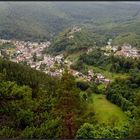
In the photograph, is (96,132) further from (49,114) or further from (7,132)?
(7,132)

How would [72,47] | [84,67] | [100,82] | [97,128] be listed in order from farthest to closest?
[72,47] → [84,67] → [100,82] → [97,128]

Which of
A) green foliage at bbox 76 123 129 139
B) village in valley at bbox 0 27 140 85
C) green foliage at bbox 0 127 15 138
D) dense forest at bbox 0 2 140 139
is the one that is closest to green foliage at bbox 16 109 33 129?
dense forest at bbox 0 2 140 139

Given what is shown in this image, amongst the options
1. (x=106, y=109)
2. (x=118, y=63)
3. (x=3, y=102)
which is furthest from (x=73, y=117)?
(x=118, y=63)

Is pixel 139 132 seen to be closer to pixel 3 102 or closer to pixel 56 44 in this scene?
pixel 3 102

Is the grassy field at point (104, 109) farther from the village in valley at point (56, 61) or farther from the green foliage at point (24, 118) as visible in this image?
the green foliage at point (24, 118)

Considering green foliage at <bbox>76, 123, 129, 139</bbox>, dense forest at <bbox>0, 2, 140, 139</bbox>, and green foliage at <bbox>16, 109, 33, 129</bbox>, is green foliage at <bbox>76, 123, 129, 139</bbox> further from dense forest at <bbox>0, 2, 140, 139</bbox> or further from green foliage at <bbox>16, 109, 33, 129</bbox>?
green foliage at <bbox>16, 109, 33, 129</bbox>

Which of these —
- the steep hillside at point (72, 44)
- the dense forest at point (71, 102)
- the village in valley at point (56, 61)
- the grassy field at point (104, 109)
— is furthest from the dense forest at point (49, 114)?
the steep hillside at point (72, 44)

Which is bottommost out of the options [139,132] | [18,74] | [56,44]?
[56,44]

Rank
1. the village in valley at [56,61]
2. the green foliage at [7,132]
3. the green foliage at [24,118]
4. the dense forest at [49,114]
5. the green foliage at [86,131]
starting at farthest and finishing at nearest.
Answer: the village in valley at [56,61], the green foliage at [24,118], the green foliage at [7,132], the green foliage at [86,131], the dense forest at [49,114]
